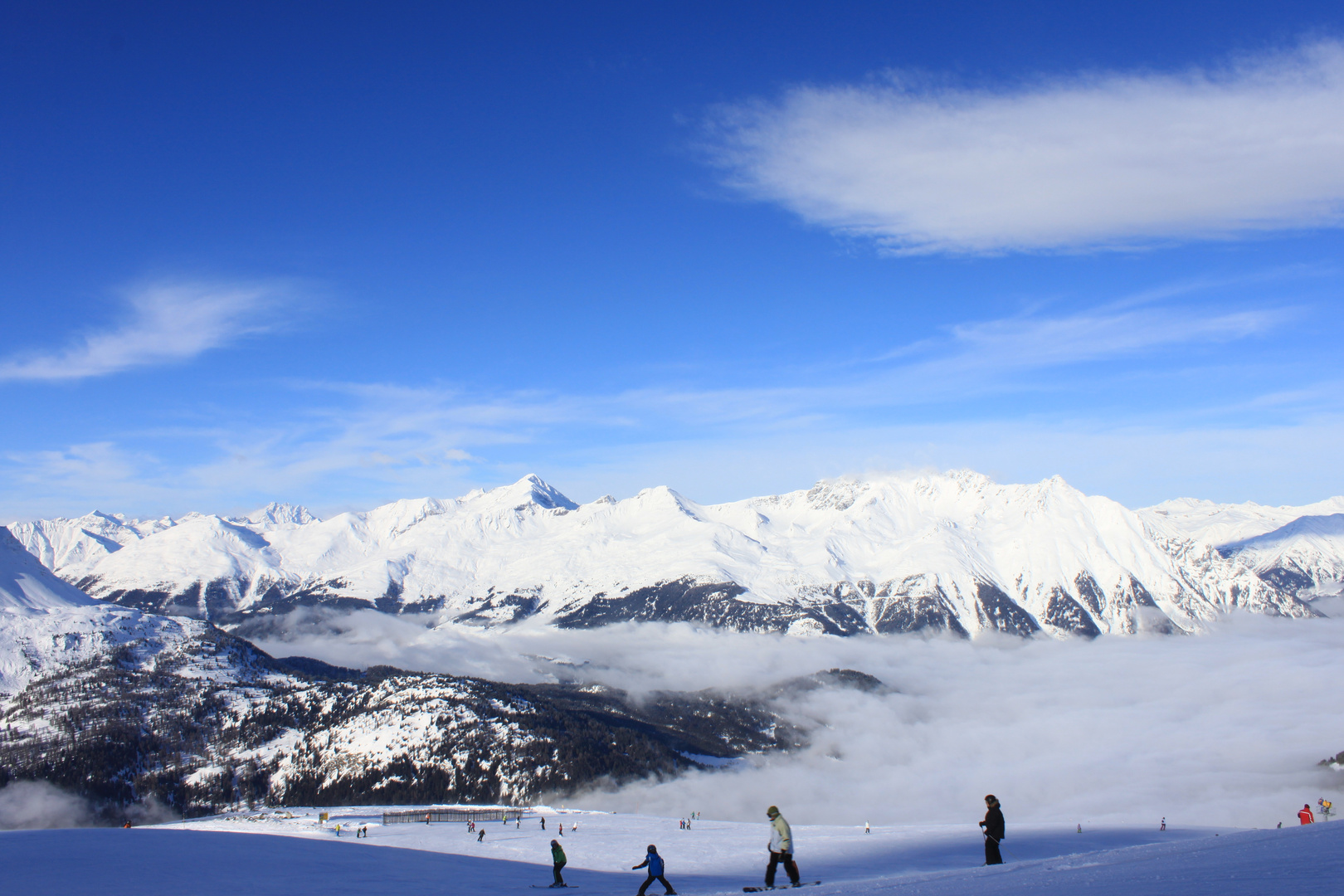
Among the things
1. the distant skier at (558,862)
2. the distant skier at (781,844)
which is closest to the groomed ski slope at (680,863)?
the distant skier at (558,862)

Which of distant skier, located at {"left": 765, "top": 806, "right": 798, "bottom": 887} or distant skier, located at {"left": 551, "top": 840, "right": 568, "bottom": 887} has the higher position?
distant skier, located at {"left": 765, "top": 806, "right": 798, "bottom": 887}

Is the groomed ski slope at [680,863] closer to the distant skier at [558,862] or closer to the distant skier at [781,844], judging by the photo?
the distant skier at [558,862]

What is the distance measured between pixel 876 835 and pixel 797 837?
29.1 ft

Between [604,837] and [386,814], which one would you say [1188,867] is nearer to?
[604,837]

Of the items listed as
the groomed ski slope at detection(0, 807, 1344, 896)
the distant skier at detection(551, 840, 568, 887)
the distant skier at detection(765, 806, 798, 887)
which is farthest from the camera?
the distant skier at detection(551, 840, 568, 887)

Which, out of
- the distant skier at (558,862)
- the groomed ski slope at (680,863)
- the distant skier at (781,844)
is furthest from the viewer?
the distant skier at (558,862)

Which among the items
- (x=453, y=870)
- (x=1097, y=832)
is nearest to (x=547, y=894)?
(x=453, y=870)

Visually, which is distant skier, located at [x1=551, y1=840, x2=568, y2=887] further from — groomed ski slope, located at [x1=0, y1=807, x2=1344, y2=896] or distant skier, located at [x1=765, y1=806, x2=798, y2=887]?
distant skier, located at [x1=765, y1=806, x2=798, y2=887]

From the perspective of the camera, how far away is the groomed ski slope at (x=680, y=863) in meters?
23.7

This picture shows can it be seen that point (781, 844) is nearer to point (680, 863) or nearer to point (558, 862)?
point (558, 862)

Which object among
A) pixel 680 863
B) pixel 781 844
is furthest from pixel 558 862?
pixel 680 863

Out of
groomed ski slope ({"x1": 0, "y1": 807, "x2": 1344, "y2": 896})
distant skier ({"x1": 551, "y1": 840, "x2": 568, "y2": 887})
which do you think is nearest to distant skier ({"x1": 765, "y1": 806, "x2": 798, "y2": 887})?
groomed ski slope ({"x1": 0, "y1": 807, "x2": 1344, "y2": 896})

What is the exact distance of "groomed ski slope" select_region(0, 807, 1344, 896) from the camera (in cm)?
2367

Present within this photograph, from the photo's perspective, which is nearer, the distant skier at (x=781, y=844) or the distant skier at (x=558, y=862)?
the distant skier at (x=781, y=844)
